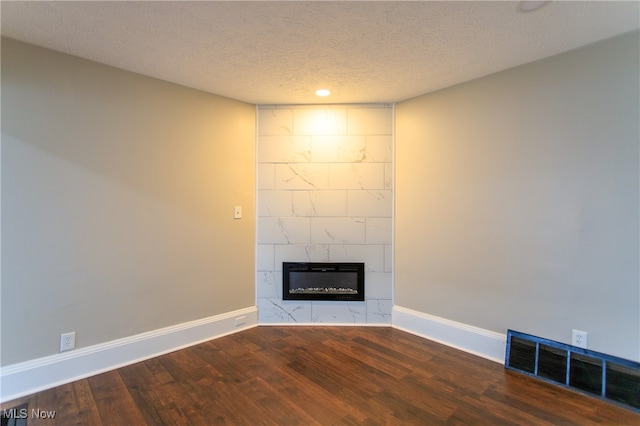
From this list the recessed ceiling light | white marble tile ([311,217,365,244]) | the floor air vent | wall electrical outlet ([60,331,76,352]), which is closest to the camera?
the recessed ceiling light

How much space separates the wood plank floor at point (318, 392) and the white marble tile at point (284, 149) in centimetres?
188

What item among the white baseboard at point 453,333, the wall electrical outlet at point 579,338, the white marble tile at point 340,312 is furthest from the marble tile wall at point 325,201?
the wall electrical outlet at point 579,338

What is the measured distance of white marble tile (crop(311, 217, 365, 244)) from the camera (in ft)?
10.6

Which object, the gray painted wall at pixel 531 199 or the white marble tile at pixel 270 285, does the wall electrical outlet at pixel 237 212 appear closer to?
the white marble tile at pixel 270 285

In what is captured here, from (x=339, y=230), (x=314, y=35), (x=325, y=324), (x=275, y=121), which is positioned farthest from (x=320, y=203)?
(x=314, y=35)

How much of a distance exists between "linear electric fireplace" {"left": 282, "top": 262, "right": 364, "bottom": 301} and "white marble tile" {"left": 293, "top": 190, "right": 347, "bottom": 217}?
55 centimetres

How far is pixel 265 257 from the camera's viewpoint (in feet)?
10.7

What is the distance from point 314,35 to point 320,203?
167cm

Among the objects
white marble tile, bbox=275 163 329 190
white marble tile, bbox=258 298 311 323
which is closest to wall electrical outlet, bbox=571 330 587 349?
white marble tile, bbox=258 298 311 323

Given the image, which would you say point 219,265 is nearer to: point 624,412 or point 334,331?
point 334,331

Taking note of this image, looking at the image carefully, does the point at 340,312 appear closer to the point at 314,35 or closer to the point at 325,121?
the point at 325,121

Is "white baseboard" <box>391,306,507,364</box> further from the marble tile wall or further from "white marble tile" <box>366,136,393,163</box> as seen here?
"white marble tile" <box>366,136,393,163</box>

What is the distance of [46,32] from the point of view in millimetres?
1897

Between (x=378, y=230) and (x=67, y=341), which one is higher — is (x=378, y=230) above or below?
above
